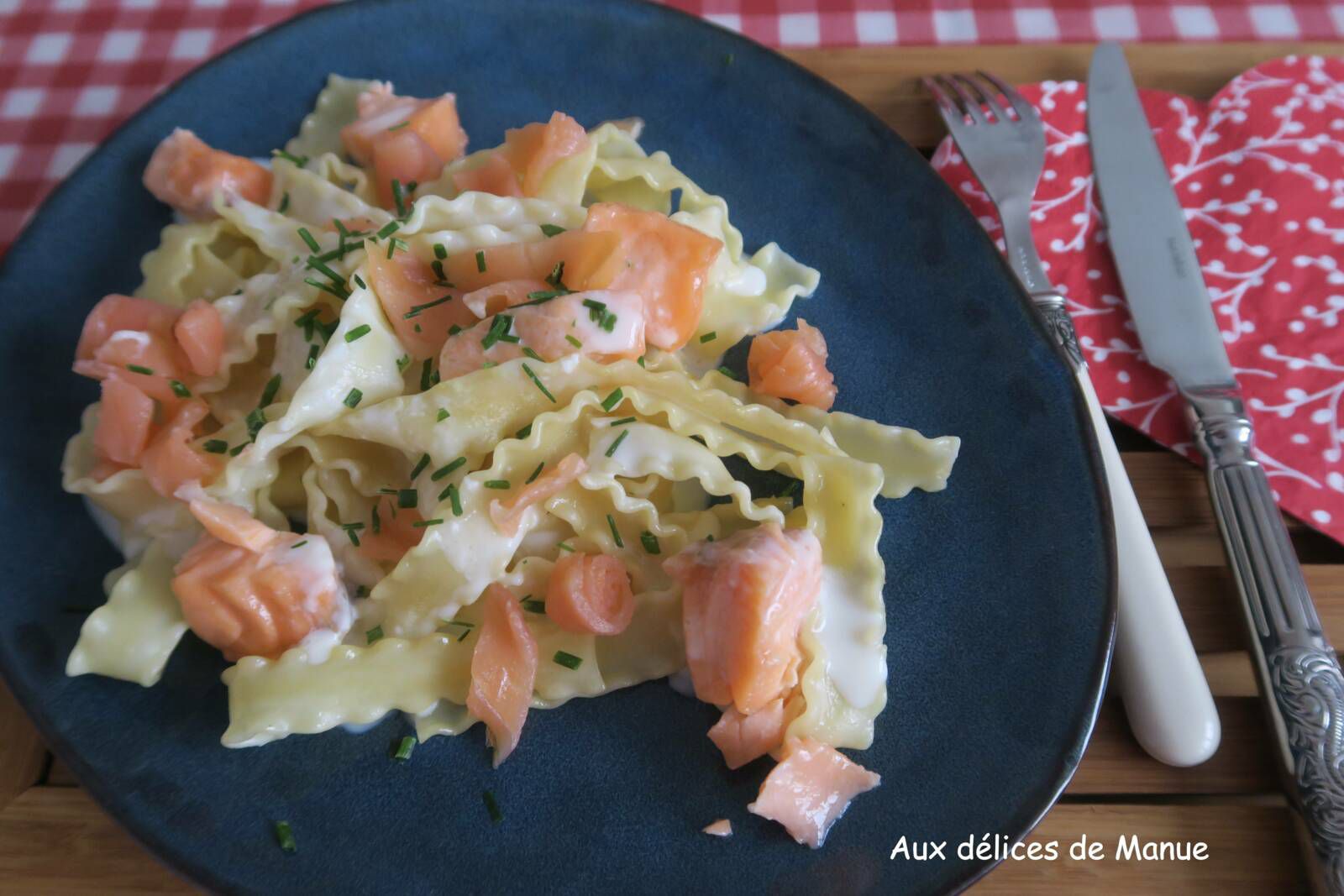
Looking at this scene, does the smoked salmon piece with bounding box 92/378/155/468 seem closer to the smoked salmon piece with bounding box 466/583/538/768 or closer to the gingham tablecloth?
the smoked salmon piece with bounding box 466/583/538/768

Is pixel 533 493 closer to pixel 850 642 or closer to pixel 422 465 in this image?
pixel 422 465

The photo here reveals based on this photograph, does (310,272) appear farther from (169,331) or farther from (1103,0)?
(1103,0)

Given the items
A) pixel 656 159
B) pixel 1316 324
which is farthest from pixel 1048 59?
pixel 656 159

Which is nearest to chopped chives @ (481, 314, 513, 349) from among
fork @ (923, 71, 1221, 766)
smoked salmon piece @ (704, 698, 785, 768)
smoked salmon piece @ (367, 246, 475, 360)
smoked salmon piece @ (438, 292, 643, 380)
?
smoked salmon piece @ (438, 292, 643, 380)

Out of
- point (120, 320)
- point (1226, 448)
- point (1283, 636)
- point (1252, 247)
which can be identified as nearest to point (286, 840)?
point (120, 320)

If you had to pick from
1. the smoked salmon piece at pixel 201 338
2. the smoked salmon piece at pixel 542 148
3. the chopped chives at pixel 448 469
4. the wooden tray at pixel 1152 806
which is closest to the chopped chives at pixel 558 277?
the smoked salmon piece at pixel 542 148

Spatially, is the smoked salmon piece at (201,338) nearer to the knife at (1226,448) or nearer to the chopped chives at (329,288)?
the chopped chives at (329,288)
